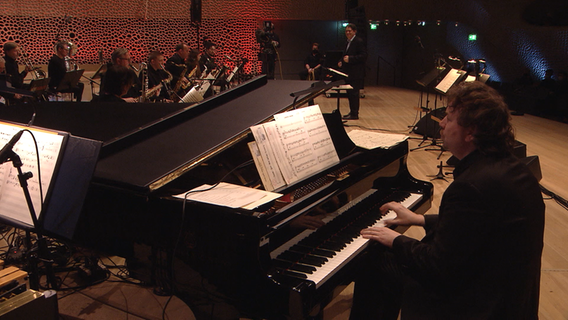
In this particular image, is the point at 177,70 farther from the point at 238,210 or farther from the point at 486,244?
the point at 486,244

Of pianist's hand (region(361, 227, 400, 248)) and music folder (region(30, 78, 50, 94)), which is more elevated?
music folder (region(30, 78, 50, 94))

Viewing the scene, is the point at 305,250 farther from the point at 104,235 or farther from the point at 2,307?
the point at 2,307

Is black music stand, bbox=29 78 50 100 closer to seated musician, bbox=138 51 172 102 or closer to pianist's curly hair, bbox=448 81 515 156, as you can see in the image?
seated musician, bbox=138 51 172 102

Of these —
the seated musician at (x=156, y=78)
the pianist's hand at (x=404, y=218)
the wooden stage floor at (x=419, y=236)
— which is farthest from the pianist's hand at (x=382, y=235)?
the seated musician at (x=156, y=78)

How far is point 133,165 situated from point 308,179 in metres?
0.82

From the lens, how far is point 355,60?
8.24 meters

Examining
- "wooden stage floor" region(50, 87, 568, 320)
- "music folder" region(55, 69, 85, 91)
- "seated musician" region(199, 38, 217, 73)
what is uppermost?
"seated musician" region(199, 38, 217, 73)

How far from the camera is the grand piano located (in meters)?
1.75

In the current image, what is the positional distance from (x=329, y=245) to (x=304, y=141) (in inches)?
20.6

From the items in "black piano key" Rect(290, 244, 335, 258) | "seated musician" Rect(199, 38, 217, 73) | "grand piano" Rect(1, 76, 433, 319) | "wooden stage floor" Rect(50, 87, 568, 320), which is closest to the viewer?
"grand piano" Rect(1, 76, 433, 319)

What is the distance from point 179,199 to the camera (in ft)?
5.97

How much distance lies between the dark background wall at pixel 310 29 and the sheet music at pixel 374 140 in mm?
8287

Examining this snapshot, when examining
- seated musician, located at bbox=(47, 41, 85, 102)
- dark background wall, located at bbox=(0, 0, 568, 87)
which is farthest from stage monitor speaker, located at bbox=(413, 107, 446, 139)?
seated musician, located at bbox=(47, 41, 85, 102)

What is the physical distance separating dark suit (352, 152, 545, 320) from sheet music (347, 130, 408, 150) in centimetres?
106
